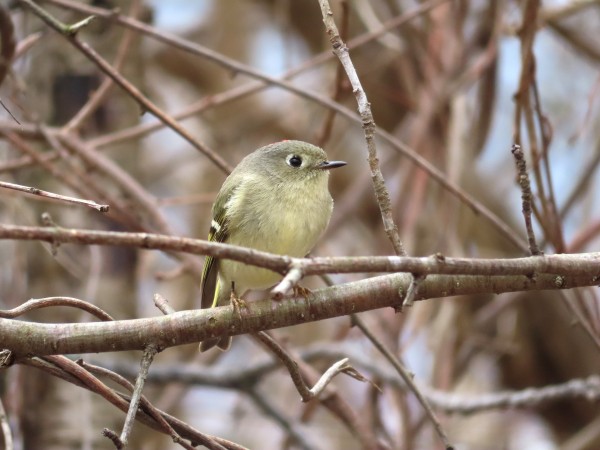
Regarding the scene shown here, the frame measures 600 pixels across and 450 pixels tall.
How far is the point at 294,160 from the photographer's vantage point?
2803 millimetres

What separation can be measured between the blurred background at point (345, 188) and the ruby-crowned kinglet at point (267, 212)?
21cm

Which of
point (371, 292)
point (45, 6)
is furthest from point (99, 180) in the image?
point (371, 292)

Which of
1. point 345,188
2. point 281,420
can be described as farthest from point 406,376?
point 345,188

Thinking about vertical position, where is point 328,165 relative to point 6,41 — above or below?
below

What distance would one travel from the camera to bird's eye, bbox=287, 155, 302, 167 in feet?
9.15

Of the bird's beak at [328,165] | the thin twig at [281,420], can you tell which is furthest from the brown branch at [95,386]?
the thin twig at [281,420]

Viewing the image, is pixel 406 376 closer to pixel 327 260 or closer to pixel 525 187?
pixel 525 187

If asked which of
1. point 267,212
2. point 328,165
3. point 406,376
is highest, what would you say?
point 328,165

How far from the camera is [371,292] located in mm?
1647

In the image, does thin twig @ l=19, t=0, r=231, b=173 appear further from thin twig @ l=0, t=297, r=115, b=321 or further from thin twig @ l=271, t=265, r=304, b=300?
thin twig @ l=271, t=265, r=304, b=300

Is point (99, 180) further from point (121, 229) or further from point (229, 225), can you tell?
point (229, 225)

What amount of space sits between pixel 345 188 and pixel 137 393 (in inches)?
158

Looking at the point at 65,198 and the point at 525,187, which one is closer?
the point at 65,198

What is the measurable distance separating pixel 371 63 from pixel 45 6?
75.6 inches
